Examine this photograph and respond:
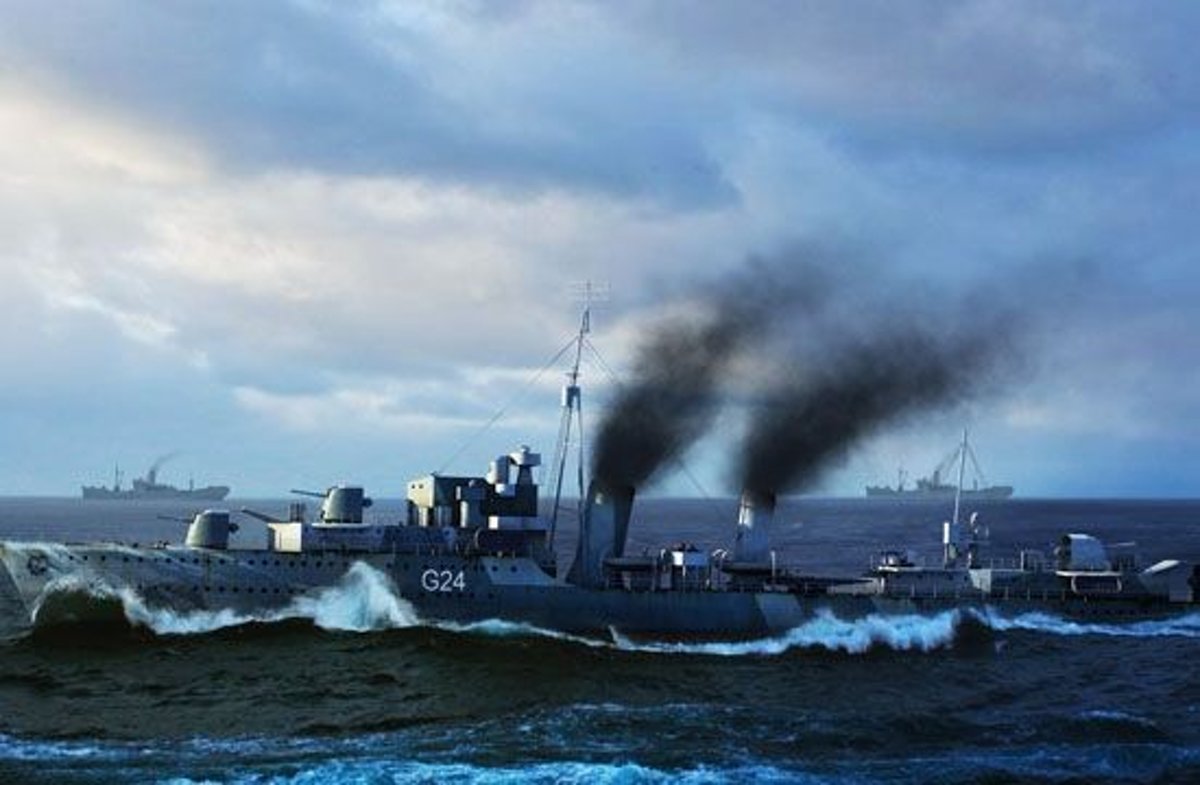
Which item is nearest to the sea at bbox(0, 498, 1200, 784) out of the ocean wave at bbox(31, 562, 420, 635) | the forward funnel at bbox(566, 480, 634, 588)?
the ocean wave at bbox(31, 562, 420, 635)

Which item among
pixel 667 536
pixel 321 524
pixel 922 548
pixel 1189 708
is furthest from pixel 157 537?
pixel 1189 708

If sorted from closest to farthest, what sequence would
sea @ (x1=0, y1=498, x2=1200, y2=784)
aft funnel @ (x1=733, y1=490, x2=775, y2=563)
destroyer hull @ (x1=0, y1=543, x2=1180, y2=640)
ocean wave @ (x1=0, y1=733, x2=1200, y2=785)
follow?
ocean wave @ (x1=0, y1=733, x2=1200, y2=785)
sea @ (x1=0, y1=498, x2=1200, y2=784)
destroyer hull @ (x1=0, y1=543, x2=1180, y2=640)
aft funnel @ (x1=733, y1=490, x2=775, y2=563)

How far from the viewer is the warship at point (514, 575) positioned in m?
49.2

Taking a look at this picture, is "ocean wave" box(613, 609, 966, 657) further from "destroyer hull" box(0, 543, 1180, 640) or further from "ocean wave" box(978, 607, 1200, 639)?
"ocean wave" box(978, 607, 1200, 639)

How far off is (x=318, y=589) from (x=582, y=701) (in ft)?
51.5

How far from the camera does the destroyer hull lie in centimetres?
4906

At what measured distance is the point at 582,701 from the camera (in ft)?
128

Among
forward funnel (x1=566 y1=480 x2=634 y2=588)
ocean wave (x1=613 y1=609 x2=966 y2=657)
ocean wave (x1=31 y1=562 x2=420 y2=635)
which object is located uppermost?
forward funnel (x1=566 y1=480 x2=634 y2=588)

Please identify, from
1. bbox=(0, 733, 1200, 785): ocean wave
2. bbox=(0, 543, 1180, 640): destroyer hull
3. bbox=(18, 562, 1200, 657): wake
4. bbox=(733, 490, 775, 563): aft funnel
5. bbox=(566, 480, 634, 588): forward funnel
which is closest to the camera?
bbox=(0, 733, 1200, 785): ocean wave

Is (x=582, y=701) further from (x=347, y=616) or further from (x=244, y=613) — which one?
(x=244, y=613)

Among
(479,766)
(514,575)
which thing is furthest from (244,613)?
(479,766)

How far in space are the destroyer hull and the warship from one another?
0.06 metres

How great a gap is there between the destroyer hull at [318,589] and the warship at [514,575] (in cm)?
6

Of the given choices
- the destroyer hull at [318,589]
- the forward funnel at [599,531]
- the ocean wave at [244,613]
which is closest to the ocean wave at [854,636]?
the destroyer hull at [318,589]
